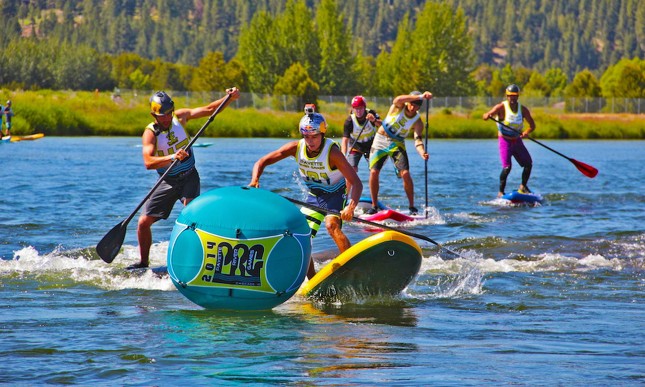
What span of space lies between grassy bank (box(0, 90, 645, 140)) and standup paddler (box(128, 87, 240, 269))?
37.5 meters

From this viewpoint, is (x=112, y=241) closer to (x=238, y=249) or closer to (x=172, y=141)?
(x=172, y=141)

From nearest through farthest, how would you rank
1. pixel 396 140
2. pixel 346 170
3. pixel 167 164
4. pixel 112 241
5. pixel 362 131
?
pixel 346 170, pixel 167 164, pixel 112 241, pixel 362 131, pixel 396 140

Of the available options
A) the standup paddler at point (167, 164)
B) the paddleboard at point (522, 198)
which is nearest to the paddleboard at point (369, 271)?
the standup paddler at point (167, 164)

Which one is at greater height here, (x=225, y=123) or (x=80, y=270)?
(x=80, y=270)

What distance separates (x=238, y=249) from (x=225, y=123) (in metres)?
49.8

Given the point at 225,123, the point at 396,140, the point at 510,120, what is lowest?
the point at 225,123

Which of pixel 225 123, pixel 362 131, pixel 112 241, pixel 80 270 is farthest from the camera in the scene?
pixel 225 123

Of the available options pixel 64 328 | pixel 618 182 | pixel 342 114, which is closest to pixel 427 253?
pixel 64 328

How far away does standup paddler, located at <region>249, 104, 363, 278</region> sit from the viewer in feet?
32.2

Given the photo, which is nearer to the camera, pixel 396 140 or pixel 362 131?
pixel 362 131

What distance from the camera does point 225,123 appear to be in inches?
2277

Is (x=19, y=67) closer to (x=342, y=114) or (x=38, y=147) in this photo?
(x=342, y=114)

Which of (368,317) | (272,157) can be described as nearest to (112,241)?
(272,157)

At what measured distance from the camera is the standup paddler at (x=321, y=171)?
387 inches
